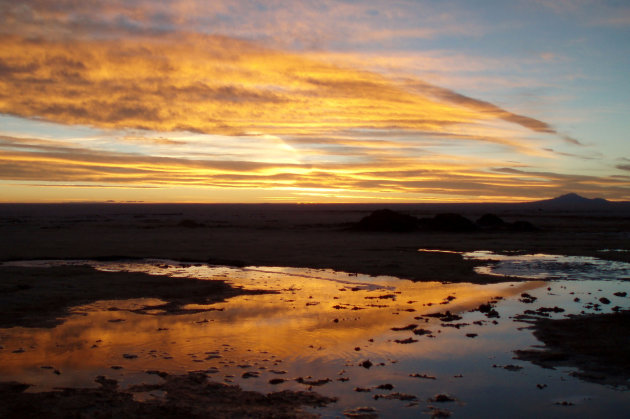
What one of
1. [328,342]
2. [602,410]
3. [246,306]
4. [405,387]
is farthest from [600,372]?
[246,306]

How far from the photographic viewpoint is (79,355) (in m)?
11.7

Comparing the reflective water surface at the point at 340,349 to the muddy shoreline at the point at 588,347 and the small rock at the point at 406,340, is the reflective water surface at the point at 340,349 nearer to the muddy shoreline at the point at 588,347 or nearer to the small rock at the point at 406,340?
the small rock at the point at 406,340

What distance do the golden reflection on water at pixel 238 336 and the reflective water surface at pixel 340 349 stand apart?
0.03 m

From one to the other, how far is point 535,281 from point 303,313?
12442mm

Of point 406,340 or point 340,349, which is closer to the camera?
point 340,349

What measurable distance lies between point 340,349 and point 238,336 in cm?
288

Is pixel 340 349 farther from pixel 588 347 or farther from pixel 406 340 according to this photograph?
pixel 588 347

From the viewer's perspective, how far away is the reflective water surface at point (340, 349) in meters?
9.55

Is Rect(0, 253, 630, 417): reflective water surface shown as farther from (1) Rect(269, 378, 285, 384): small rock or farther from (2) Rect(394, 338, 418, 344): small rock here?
(1) Rect(269, 378, 285, 384): small rock

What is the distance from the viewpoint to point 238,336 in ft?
44.4

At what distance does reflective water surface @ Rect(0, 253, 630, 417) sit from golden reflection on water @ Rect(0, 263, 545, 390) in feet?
0.10

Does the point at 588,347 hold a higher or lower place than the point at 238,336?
higher

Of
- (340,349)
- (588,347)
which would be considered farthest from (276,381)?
(588,347)

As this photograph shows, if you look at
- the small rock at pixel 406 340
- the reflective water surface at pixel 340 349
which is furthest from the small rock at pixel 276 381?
the small rock at pixel 406 340
